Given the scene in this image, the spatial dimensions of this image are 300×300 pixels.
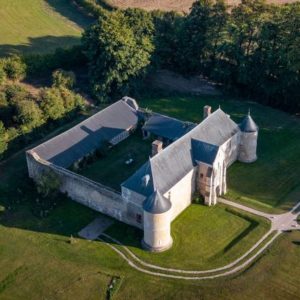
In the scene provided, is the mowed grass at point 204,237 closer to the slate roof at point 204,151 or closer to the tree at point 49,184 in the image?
the slate roof at point 204,151

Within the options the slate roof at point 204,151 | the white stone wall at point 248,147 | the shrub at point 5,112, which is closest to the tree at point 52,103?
the shrub at point 5,112

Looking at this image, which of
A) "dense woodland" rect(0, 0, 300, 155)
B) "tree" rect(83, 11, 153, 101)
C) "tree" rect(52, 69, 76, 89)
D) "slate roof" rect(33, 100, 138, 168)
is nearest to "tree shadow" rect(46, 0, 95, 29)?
"dense woodland" rect(0, 0, 300, 155)

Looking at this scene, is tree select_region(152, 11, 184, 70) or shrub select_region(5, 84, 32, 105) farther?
tree select_region(152, 11, 184, 70)

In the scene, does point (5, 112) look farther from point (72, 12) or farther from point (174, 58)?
point (72, 12)

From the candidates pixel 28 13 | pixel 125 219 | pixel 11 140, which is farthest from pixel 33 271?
pixel 28 13

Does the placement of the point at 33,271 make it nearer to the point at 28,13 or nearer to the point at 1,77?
the point at 1,77

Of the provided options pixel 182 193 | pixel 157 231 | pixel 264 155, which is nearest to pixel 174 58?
pixel 264 155

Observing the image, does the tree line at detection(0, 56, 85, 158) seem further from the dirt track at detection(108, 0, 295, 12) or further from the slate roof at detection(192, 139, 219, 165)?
the dirt track at detection(108, 0, 295, 12)
